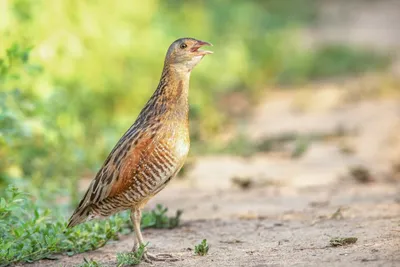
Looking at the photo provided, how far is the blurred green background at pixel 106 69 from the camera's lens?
8305 mm

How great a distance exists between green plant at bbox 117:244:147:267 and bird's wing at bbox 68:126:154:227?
1.30 feet

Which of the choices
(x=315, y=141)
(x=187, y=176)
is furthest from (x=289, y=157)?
(x=187, y=176)

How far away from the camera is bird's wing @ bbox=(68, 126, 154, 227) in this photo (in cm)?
582

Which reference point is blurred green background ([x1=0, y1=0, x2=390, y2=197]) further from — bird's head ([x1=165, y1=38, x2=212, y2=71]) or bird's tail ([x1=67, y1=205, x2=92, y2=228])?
bird's head ([x1=165, y1=38, x2=212, y2=71])

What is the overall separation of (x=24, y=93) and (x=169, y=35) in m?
6.02

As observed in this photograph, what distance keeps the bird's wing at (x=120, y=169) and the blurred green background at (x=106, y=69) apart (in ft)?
3.22

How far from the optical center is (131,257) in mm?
5773

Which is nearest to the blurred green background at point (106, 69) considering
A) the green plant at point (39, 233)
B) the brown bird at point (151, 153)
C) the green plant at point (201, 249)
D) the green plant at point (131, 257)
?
the green plant at point (39, 233)

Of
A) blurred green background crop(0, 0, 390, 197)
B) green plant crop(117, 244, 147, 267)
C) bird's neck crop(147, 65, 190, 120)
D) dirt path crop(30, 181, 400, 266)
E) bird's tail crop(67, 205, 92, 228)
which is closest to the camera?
dirt path crop(30, 181, 400, 266)

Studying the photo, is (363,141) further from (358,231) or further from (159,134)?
(159,134)

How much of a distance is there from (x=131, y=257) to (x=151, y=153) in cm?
66

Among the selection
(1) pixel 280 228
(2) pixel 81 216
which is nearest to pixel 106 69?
(1) pixel 280 228

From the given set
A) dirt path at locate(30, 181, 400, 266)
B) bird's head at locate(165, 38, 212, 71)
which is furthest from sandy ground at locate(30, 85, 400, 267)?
bird's head at locate(165, 38, 212, 71)

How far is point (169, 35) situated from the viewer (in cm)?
1465
